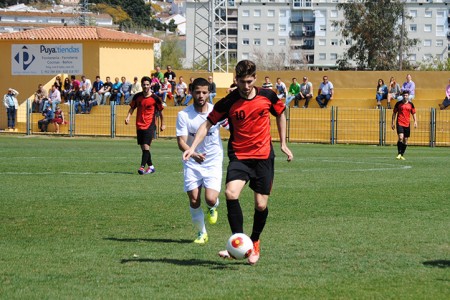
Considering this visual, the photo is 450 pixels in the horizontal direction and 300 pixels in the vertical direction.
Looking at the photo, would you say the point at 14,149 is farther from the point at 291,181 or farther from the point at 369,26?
the point at 369,26

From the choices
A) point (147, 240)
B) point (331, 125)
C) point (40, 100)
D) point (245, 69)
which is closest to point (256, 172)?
point (245, 69)

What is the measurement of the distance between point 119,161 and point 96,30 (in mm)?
25463

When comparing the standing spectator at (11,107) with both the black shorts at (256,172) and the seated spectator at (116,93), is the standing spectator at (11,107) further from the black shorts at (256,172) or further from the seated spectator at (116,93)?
the black shorts at (256,172)

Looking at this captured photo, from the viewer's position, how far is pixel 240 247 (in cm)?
886

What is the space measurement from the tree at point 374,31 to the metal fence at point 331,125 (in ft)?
146

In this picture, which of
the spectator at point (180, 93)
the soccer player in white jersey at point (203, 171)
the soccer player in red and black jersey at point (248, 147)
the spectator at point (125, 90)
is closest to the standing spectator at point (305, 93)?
the spectator at point (180, 93)

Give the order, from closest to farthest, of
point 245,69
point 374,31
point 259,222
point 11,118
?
point 245,69 → point 259,222 → point 11,118 → point 374,31

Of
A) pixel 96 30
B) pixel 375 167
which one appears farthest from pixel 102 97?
pixel 375 167

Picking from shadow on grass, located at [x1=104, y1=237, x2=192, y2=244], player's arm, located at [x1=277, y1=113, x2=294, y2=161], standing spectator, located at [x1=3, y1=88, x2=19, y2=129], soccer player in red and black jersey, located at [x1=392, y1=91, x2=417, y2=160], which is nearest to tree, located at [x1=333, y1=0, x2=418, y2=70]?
standing spectator, located at [x1=3, y1=88, x2=19, y2=129]

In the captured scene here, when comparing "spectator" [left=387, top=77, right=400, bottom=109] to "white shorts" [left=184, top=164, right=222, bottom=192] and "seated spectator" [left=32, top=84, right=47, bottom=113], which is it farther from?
"white shorts" [left=184, top=164, right=222, bottom=192]

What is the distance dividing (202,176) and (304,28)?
139 metres

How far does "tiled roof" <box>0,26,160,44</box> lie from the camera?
158 ft

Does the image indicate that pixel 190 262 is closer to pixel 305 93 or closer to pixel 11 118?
pixel 305 93

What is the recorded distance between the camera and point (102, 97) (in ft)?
138
